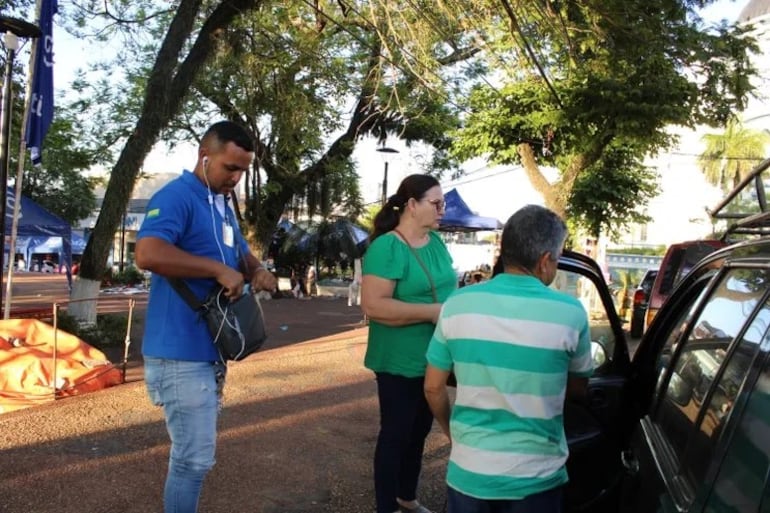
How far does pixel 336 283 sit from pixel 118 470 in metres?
22.5

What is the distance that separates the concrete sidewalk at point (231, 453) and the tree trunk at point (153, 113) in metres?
3.34

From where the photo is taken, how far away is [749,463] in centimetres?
145

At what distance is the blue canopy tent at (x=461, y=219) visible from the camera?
16406 mm

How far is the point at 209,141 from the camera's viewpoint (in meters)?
2.71

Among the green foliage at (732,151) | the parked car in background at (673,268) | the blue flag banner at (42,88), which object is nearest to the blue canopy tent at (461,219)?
the parked car in background at (673,268)

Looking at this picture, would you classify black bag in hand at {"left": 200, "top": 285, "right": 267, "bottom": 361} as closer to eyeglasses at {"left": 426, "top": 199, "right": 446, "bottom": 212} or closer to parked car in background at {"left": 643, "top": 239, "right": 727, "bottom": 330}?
eyeglasses at {"left": 426, "top": 199, "right": 446, "bottom": 212}

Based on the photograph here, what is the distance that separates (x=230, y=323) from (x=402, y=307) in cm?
85

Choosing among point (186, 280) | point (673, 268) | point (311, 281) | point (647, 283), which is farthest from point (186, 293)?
point (311, 281)

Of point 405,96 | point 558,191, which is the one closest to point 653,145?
point 558,191

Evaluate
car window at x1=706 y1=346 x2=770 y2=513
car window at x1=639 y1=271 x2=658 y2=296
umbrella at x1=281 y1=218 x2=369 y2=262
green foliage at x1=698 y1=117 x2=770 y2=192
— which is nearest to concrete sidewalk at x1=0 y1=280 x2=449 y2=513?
car window at x1=706 y1=346 x2=770 y2=513

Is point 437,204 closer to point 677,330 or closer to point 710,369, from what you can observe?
point 677,330

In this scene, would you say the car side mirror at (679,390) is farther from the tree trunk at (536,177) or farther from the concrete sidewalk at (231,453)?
the tree trunk at (536,177)

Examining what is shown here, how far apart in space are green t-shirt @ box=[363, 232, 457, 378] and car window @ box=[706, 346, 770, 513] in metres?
1.73

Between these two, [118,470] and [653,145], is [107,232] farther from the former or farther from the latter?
[653,145]
